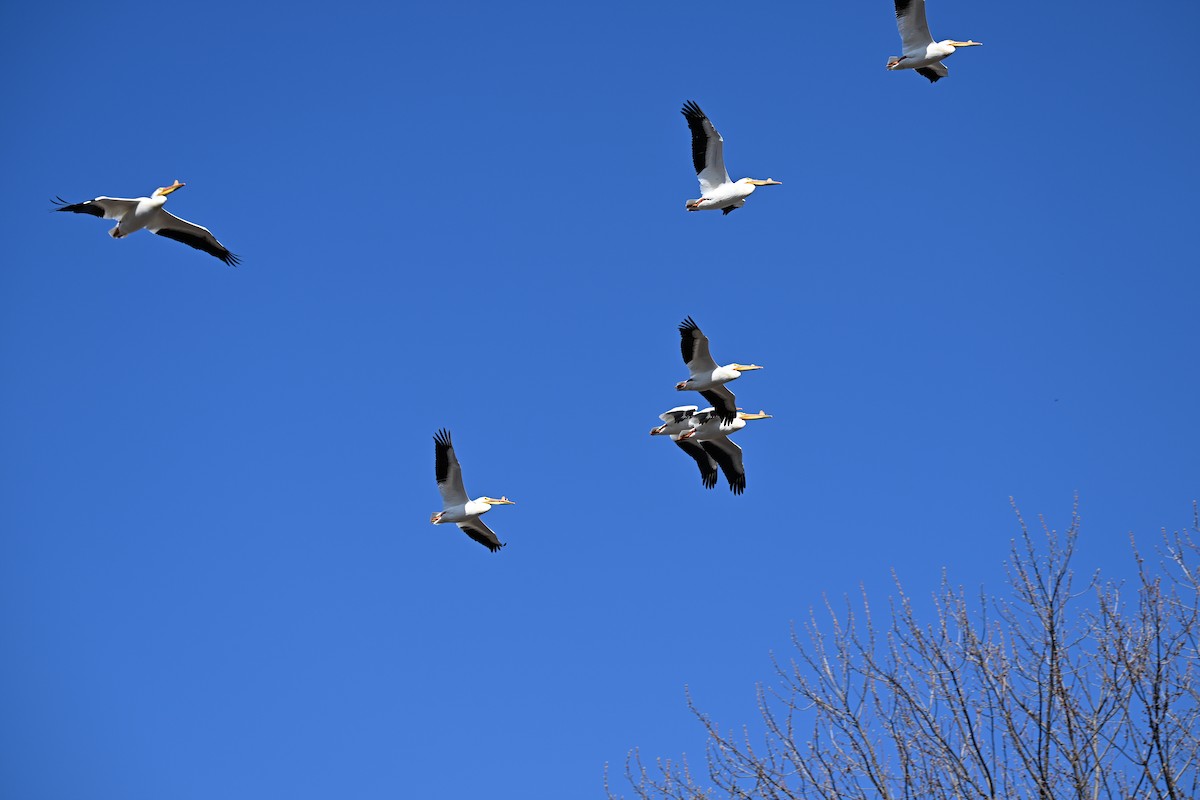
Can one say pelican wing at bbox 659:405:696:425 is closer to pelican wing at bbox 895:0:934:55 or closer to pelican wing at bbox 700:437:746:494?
pelican wing at bbox 700:437:746:494

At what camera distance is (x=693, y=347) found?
18.5 meters

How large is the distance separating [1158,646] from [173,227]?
14287 mm

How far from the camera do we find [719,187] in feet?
65.6

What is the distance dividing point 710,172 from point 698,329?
2.91 m

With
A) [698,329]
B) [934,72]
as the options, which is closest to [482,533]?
[698,329]

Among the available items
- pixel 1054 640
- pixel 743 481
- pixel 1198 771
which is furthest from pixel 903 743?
pixel 743 481

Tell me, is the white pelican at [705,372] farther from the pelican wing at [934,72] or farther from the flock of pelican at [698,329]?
the pelican wing at [934,72]

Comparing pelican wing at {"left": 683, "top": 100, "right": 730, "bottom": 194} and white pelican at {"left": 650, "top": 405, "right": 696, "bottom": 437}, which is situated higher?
pelican wing at {"left": 683, "top": 100, "right": 730, "bottom": 194}

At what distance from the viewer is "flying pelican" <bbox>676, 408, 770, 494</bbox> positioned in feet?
65.5

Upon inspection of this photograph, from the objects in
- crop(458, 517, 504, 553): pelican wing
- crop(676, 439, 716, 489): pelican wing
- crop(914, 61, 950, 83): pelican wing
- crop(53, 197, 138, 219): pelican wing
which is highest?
crop(914, 61, 950, 83): pelican wing

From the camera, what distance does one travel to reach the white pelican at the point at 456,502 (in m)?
20.4

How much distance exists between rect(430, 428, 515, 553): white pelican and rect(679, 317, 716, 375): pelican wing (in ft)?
14.0

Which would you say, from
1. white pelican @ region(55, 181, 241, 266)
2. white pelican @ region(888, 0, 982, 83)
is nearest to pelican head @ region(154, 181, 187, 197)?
white pelican @ region(55, 181, 241, 266)

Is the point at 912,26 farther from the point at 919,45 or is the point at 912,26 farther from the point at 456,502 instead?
the point at 456,502
